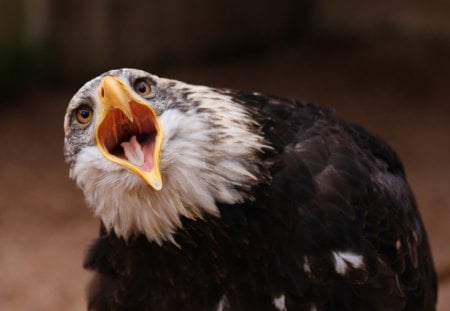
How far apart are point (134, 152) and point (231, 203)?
1.33 feet

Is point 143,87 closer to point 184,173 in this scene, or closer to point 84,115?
point 84,115

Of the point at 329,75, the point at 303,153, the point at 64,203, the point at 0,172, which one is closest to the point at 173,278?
the point at 303,153

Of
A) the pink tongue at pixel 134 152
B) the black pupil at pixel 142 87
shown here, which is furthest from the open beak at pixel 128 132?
the black pupil at pixel 142 87

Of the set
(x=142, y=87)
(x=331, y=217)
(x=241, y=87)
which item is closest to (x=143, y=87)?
(x=142, y=87)

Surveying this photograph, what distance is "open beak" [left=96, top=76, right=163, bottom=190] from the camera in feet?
8.85

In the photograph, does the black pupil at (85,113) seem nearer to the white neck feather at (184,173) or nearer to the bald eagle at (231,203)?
the bald eagle at (231,203)

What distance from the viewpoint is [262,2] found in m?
10.1

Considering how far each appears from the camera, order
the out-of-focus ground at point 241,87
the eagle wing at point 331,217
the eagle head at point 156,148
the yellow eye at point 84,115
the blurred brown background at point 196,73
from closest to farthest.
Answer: the eagle head at point 156,148, the yellow eye at point 84,115, the eagle wing at point 331,217, the out-of-focus ground at point 241,87, the blurred brown background at point 196,73

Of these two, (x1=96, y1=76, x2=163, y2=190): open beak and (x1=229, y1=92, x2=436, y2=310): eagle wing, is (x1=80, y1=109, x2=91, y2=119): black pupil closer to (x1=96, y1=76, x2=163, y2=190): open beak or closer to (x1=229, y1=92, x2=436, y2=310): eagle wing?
(x1=96, y1=76, x2=163, y2=190): open beak

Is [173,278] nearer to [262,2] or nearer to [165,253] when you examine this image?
[165,253]

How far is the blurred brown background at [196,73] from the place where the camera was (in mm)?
6133

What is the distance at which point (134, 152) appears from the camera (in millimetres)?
2809

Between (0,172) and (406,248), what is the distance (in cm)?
443

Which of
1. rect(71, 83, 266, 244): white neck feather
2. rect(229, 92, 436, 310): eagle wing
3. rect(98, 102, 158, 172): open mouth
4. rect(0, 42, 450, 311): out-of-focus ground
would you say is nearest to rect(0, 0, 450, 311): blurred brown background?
rect(0, 42, 450, 311): out-of-focus ground
